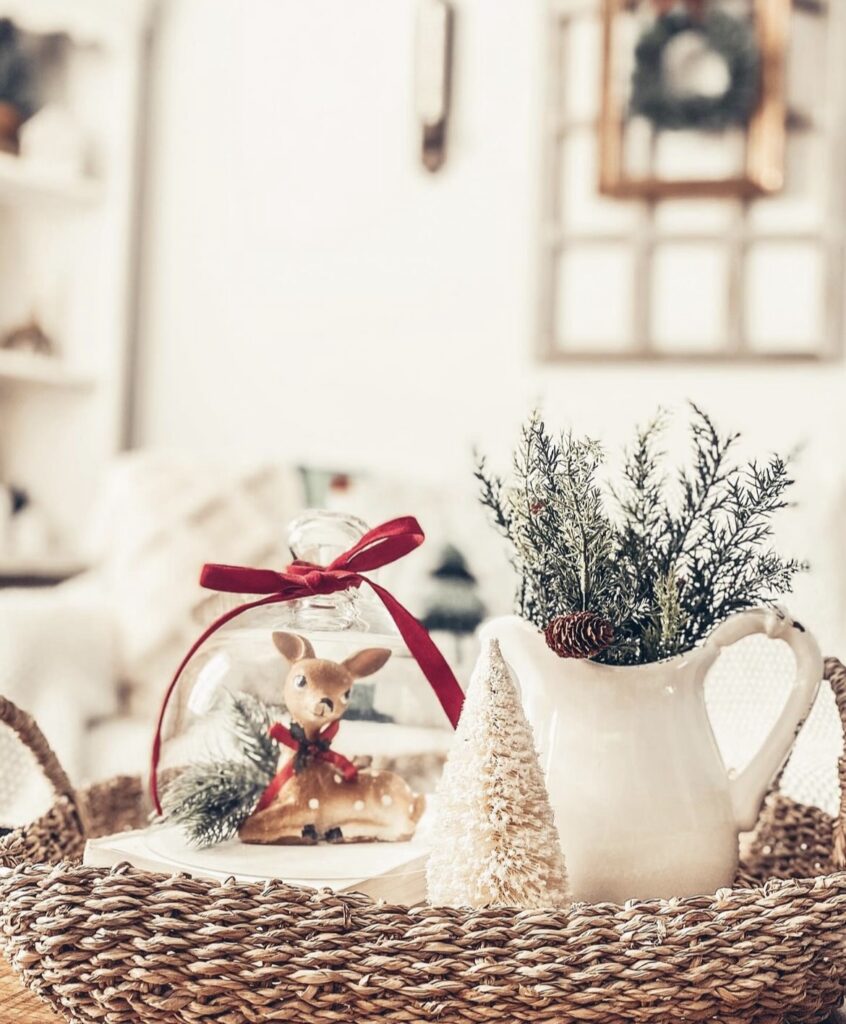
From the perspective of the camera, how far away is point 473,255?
254cm

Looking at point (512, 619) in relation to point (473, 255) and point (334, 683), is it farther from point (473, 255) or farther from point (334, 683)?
point (473, 255)

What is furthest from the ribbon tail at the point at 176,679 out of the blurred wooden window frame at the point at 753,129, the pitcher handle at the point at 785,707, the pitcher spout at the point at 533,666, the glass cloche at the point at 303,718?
A: the blurred wooden window frame at the point at 753,129

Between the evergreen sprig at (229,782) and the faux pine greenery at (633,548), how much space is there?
213 mm

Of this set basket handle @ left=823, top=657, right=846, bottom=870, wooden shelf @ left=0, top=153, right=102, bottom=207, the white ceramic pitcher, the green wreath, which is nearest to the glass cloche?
the white ceramic pitcher

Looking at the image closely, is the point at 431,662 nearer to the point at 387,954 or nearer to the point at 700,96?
the point at 387,954

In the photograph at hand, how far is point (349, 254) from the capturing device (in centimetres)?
263

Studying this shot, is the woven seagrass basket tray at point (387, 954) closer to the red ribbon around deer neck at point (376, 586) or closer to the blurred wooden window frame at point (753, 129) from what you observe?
the red ribbon around deer neck at point (376, 586)

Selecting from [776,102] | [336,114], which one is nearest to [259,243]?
[336,114]

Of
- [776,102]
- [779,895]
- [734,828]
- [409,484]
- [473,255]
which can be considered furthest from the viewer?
[473,255]

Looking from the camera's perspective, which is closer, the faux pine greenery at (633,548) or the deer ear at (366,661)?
the faux pine greenery at (633,548)

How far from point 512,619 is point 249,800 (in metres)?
0.22

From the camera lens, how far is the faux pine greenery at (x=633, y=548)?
68 cm

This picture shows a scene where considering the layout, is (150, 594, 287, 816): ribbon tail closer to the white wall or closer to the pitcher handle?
the pitcher handle

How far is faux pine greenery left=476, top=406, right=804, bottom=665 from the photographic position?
2.22ft
